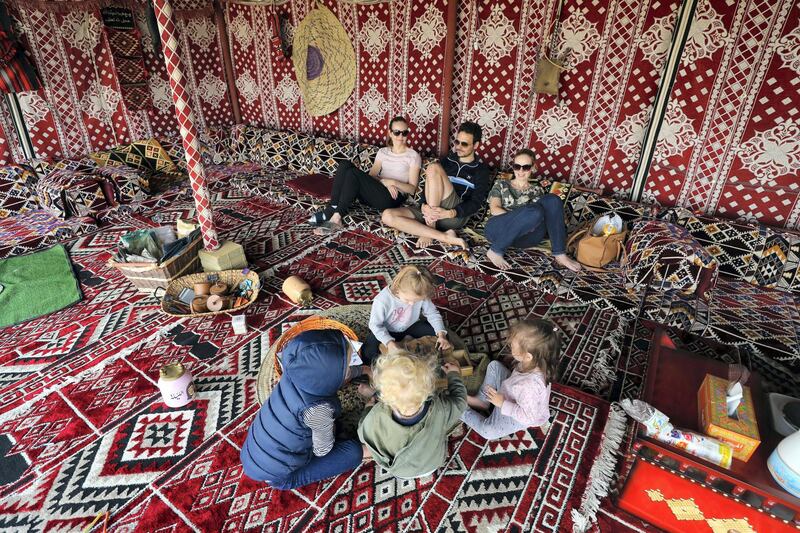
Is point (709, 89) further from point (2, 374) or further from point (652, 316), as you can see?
point (2, 374)

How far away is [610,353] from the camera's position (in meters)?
3.10

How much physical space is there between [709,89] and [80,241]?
626 centimetres

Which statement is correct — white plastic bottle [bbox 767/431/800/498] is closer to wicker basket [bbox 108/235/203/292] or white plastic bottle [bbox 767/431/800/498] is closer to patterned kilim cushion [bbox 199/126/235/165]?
wicker basket [bbox 108/235/203/292]

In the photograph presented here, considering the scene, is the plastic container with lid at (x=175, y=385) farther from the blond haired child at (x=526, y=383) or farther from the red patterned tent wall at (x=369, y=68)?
the red patterned tent wall at (x=369, y=68)

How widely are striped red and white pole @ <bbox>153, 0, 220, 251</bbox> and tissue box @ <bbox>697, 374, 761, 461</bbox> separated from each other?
3.67 meters

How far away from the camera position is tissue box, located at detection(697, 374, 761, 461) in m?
1.89

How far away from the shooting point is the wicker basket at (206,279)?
11.1 ft

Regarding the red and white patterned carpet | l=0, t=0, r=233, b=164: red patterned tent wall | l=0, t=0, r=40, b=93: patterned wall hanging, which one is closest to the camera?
the red and white patterned carpet

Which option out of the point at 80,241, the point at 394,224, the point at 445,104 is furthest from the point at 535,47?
the point at 80,241

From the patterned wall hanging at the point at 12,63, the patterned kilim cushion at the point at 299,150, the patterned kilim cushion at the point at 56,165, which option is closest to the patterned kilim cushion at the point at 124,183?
the patterned kilim cushion at the point at 56,165

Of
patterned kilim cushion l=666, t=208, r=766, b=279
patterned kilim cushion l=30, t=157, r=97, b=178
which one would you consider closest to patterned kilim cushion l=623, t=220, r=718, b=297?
patterned kilim cushion l=666, t=208, r=766, b=279

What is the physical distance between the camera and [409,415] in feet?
6.05

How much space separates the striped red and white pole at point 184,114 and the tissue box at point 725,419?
3.67 meters

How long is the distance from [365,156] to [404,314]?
336cm
